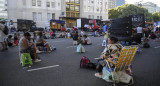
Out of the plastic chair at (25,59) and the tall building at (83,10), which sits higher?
the tall building at (83,10)

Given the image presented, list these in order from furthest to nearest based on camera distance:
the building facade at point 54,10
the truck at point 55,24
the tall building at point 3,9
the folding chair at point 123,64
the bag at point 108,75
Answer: the tall building at point 3,9 < the building facade at point 54,10 < the truck at point 55,24 < the bag at point 108,75 < the folding chair at point 123,64

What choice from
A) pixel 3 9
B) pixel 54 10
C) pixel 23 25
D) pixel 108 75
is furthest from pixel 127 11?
pixel 3 9

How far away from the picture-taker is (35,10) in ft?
153

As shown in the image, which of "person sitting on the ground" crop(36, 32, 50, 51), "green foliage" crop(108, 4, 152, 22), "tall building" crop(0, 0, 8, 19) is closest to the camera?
"person sitting on the ground" crop(36, 32, 50, 51)

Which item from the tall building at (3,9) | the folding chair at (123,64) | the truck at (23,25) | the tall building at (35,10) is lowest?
the folding chair at (123,64)

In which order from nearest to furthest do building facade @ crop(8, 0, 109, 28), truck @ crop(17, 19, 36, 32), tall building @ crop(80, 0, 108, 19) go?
truck @ crop(17, 19, 36, 32), building facade @ crop(8, 0, 109, 28), tall building @ crop(80, 0, 108, 19)

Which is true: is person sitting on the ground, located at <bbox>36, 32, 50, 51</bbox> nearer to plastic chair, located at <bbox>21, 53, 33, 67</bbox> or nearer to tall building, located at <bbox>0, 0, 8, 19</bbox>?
plastic chair, located at <bbox>21, 53, 33, 67</bbox>

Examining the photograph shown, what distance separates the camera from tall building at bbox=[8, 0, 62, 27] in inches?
1754

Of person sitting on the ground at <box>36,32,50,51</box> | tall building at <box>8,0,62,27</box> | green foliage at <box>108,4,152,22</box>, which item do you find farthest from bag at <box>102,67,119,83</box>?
green foliage at <box>108,4,152,22</box>

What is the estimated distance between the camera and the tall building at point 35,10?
44.6 metres

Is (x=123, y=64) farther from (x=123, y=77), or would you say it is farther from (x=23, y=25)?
(x=23, y=25)

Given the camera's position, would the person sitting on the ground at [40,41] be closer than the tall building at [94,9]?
Yes

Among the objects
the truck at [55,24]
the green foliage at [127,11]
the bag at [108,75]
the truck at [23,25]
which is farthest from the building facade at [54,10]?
the bag at [108,75]

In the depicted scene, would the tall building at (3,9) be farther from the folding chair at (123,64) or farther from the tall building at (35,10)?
the folding chair at (123,64)
